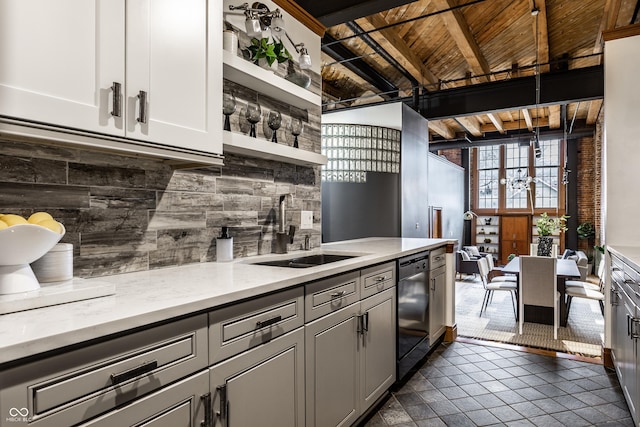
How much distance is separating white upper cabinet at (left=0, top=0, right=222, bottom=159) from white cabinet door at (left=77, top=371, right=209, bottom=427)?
0.85m

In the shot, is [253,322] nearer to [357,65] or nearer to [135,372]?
[135,372]

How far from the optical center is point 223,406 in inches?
50.5

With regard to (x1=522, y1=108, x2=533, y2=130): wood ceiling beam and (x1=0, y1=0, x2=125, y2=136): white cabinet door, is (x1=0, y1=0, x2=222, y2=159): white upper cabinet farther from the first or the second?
(x1=522, y1=108, x2=533, y2=130): wood ceiling beam

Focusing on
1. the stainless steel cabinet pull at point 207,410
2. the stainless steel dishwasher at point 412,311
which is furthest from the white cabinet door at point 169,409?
the stainless steel dishwasher at point 412,311

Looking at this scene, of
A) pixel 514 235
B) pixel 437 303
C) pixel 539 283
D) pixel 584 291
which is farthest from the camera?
pixel 514 235

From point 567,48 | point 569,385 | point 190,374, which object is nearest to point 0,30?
point 190,374

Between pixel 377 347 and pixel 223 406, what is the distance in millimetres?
1301

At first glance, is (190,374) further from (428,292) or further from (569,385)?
(569,385)

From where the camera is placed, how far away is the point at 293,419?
1640mm

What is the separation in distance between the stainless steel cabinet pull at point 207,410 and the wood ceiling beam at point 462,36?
392 cm

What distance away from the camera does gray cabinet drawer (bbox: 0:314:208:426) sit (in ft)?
2.72

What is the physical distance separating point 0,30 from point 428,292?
308 cm

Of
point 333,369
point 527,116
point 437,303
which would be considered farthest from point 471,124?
point 333,369

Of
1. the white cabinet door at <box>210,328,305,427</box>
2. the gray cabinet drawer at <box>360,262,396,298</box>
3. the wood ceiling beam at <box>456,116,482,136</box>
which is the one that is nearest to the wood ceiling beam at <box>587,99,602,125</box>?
the wood ceiling beam at <box>456,116,482,136</box>
